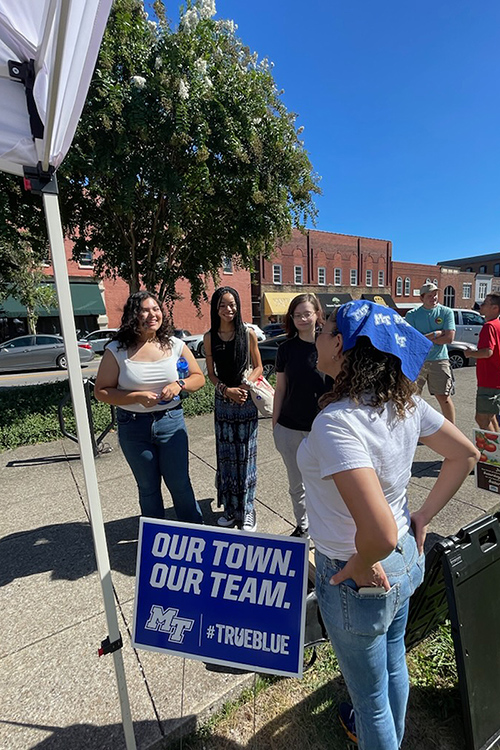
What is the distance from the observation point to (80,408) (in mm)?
1306

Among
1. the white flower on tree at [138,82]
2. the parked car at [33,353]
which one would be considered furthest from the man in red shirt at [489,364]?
the parked car at [33,353]

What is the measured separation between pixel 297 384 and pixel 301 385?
0.03m

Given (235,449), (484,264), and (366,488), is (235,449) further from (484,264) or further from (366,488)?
(484,264)

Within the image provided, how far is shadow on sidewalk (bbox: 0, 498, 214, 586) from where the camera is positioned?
102 inches

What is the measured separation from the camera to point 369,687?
3.74 ft

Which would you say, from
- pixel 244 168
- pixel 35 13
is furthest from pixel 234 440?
pixel 244 168

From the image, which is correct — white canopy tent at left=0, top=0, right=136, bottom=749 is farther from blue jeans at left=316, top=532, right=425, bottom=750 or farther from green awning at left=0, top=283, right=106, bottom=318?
green awning at left=0, top=283, right=106, bottom=318

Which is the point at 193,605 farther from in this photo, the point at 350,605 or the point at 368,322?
the point at 368,322

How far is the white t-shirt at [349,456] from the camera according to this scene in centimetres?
97

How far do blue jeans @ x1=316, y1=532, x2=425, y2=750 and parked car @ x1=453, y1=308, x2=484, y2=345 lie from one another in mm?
14266

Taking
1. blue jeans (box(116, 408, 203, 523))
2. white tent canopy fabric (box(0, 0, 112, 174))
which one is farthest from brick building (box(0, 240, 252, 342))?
white tent canopy fabric (box(0, 0, 112, 174))

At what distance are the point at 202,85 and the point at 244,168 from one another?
1.28 meters

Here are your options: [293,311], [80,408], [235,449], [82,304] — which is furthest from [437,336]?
[82,304]

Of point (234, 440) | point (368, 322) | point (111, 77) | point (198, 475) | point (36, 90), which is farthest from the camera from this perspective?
point (111, 77)
